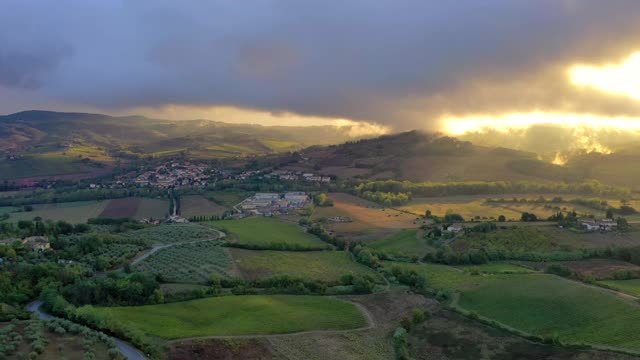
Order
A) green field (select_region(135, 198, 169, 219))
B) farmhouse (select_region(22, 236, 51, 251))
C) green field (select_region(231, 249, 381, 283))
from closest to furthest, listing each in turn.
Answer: green field (select_region(231, 249, 381, 283)) → farmhouse (select_region(22, 236, 51, 251)) → green field (select_region(135, 198, 169, 219))

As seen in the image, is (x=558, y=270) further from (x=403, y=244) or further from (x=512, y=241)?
(x=403, y=244)

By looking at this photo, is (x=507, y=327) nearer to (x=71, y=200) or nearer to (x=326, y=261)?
(x=326, y=261)

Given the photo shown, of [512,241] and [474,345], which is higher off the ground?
[512,241]

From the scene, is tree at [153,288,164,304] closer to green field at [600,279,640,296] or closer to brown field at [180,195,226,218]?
green field at [600,279,640,296]

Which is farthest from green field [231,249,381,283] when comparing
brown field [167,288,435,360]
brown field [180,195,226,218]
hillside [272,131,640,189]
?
hillside [272,131,640,189]

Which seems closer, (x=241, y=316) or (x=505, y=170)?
(x=241, y=316)

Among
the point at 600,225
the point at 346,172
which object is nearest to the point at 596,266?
the point at 600,225
